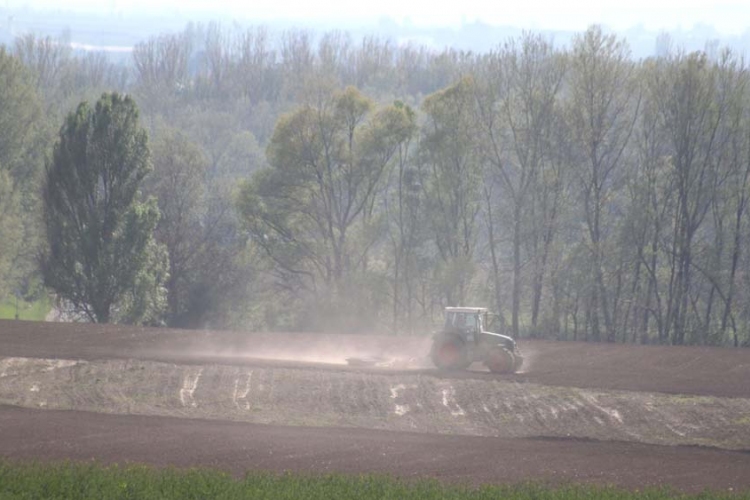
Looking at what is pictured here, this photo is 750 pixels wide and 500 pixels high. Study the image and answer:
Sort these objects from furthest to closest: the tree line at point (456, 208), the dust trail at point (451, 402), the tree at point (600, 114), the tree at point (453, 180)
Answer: the tree at point (453, 180)
the tree at point (600, 114)
the tree line at point (456, 208)
the dust trail at point (451, 402)

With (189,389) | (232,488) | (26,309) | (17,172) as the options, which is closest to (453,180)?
(17,172)

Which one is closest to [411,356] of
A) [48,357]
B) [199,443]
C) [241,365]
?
[241,365]

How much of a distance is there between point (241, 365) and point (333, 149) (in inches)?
1147

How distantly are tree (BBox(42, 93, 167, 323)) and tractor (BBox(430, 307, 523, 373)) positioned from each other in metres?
23.5

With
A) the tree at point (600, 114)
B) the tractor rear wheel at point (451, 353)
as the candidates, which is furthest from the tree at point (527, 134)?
the tractor rear wheel at point (451, 353)

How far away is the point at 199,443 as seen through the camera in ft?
69.9

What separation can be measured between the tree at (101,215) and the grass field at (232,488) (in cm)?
3121

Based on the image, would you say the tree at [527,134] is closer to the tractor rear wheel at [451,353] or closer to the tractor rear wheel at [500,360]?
the tractor rear wheel at [500,360]

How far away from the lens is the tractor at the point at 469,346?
3020cm

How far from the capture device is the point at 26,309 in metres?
65.3

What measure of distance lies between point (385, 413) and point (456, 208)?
33.9 metres

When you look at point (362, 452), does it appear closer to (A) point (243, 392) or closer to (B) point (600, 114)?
(A) point (243, 392)

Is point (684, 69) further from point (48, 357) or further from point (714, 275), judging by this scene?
point (48, 357)

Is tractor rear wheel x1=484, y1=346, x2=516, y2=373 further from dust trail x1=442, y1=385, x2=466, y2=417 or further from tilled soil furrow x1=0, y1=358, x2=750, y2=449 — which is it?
dust trail x1=442, y1=385, x2=466, y2=417
